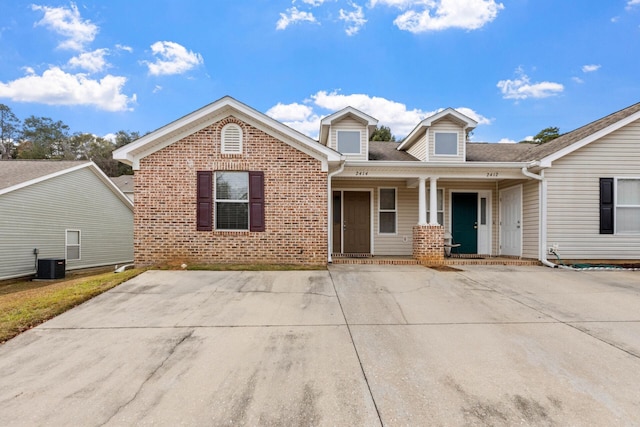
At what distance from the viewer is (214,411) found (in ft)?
8.18

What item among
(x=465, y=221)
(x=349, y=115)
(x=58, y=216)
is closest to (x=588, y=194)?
(x=465, y=221)

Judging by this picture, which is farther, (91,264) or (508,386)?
(91,264)

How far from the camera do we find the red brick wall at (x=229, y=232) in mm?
8305

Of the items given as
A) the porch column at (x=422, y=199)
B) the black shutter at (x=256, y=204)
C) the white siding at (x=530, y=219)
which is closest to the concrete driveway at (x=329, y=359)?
the black shutter at (x=256, y=204)

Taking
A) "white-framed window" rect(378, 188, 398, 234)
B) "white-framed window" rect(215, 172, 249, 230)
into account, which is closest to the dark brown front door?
"white-framed window" rect(378, 188, 398, 234)

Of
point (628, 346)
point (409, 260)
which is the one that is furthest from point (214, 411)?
point (409, 260)

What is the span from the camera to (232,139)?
8.47 meters

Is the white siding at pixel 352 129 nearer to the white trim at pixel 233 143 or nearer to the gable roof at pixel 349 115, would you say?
the gable roof at pixel 349 115

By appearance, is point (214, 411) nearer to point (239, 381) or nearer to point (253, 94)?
point (239, 381)

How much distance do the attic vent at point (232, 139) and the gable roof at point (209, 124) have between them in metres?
0.30

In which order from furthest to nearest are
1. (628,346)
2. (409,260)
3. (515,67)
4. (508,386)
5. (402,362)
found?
(515,67) → (409,260) → (628,346) → (402,362) → (508,386)

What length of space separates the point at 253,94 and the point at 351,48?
21.6 feet

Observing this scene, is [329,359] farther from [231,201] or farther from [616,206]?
[616,206]

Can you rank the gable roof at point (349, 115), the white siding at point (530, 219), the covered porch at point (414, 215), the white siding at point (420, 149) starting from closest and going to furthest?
the white siding at point (530, 219)
the gable roof at point (349, 115)
the white siding at point (420, 149)
the covered porch at point (414, 215)
